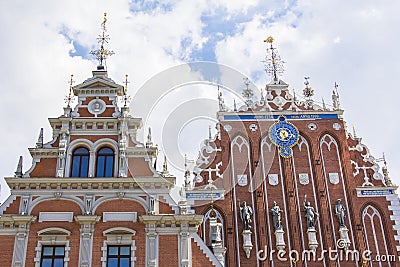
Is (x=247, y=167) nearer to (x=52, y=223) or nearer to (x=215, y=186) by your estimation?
(x=215, y=186)

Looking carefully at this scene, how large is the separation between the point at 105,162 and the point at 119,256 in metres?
3.83

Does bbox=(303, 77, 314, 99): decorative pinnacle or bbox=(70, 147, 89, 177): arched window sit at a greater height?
bbox=(303, 77, 314, 99): decorative pinnacle

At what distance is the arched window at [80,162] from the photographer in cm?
2067

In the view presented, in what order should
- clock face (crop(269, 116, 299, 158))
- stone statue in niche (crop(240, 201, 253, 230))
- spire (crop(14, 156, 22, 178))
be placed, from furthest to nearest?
clock face (crop(269, 116, 299, 158)) → stone statue in niche (crop(240, 201, 253, 230)) → spire (crop(14, 156, 22, 178))

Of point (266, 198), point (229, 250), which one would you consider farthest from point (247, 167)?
point (229, 250)

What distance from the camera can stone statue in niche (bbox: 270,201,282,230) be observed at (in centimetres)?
2359

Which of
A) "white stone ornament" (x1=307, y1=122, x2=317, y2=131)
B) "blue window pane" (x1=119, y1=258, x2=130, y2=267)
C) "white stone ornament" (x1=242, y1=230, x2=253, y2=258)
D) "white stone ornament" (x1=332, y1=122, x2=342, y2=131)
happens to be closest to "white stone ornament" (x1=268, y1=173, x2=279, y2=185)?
"white stone ornament" (x1=242, y1=230, x2=253, y2=258)

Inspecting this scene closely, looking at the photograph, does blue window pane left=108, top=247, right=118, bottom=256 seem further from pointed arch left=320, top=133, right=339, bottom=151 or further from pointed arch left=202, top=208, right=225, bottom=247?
pointed arch left=320, top=133, right=339, bottom=151

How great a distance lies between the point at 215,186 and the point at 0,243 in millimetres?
9478

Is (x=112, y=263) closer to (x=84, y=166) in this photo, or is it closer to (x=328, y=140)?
(x=84, y=166)

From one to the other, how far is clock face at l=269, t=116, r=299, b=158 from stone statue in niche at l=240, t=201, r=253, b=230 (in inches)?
130

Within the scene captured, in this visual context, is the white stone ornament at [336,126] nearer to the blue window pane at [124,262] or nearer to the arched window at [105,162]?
the arched window at [105,162]

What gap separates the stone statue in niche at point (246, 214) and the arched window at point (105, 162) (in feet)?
20.9

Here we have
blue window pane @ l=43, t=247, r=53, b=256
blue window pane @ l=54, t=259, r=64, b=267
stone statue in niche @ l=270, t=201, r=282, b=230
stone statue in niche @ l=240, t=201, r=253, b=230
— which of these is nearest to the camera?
blue window pane @ l=54, t=259, r=64, b=267
